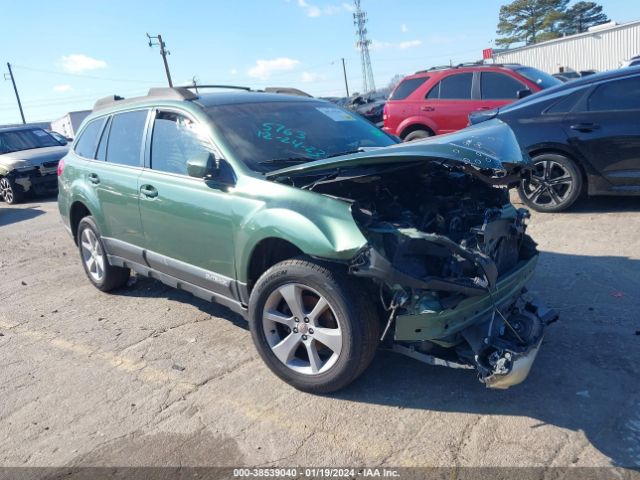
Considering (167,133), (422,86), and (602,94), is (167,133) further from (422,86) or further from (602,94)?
(422,86)

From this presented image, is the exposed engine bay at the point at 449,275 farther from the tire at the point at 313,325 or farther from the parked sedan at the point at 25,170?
the parked sedan at the point at 25,170

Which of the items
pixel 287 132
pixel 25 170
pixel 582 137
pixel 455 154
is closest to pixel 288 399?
pixel 455 154

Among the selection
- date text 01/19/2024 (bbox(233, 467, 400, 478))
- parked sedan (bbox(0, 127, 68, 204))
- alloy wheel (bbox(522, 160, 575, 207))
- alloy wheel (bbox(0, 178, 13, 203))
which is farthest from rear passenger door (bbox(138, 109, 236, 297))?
alloy wheel (bbox(0, 178, 13, 203))

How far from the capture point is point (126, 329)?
4.75m

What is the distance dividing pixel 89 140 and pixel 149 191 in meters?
1.72

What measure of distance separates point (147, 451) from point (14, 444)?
0.87 meters

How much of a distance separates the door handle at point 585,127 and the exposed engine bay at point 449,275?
3520mm

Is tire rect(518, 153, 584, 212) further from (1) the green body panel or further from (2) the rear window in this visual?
(2) the rear window

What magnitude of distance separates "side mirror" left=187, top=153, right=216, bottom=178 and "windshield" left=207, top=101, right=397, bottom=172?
0.22 meters

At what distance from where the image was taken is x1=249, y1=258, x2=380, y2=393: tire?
3.10 meters

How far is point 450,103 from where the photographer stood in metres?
9.92

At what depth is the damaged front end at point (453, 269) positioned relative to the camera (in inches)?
115

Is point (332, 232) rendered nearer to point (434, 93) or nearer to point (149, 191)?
point (149, 191)

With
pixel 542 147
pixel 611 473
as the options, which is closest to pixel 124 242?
pixel 611 473
